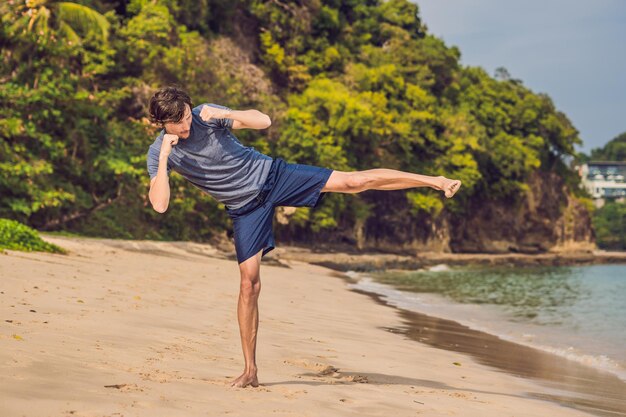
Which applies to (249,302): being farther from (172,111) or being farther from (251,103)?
(251,103)

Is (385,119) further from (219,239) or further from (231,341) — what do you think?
(231,341)

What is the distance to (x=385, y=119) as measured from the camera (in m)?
43.2

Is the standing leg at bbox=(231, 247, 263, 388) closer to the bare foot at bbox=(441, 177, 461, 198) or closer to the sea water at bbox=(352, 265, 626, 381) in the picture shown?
the bare foot at bbox=(441, 177, 461, 198)

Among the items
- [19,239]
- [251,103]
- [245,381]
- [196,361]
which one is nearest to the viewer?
[245,381]

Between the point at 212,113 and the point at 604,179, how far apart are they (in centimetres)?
13540

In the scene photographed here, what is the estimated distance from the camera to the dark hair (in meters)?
4.96

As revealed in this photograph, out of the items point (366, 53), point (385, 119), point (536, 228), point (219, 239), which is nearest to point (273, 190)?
point (219, 239)

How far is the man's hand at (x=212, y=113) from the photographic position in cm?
505

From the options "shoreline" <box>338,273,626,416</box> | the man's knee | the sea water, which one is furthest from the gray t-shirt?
the sea water

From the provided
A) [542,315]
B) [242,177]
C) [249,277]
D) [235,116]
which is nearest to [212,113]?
[235,116]

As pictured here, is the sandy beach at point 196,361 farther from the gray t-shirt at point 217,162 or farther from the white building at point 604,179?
the white building at point 604,179

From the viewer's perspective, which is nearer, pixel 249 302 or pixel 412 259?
pixel 249 302

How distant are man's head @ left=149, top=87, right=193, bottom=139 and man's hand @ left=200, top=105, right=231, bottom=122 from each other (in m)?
0.08

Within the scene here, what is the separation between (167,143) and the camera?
5.06m
